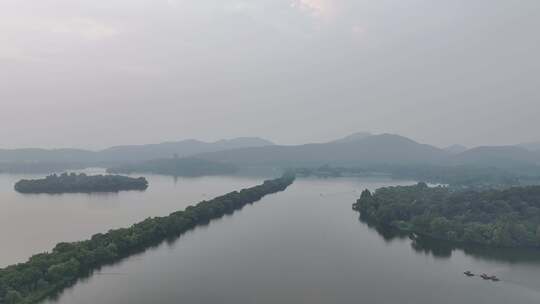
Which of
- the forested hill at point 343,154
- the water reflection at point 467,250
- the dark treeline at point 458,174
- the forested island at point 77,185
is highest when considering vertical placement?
the forested hill at point 343,154

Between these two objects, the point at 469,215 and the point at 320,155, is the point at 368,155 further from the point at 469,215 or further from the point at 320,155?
the point at 469,215

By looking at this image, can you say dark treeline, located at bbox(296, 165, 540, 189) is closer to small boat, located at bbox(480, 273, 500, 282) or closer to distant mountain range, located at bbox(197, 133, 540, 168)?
distant mountain range, located at bbox(197, 133, 540, 168)

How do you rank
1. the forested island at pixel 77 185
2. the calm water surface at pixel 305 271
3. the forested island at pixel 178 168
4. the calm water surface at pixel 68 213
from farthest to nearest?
the forested island at pixel 178 168 → the forested island at pixel 77 185 → the calm water surface at pixel 68 213 → the calm water surface at pixel 305 271

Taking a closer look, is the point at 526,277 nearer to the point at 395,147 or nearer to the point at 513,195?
the point at 513,195

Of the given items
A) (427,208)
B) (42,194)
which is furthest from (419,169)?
(42,194)

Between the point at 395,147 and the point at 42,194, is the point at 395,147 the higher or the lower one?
the higher one

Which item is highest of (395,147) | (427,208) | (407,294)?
(395,147)

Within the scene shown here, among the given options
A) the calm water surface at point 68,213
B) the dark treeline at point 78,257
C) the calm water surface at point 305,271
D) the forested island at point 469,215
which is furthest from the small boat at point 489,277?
the calm water surface at point 68,213

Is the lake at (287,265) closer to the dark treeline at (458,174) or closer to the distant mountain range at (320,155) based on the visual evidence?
the dark treeline at (458,174)

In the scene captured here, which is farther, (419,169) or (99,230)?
(419,169)
